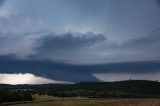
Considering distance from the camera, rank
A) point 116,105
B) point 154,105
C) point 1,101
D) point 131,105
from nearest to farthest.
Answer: point 154,105
point 131,105
point 116,105
point 1,101

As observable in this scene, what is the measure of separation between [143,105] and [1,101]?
9953cm

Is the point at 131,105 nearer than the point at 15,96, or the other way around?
the point at 131,105

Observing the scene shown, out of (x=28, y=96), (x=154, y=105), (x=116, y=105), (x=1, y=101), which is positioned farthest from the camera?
(x=28, y=96)

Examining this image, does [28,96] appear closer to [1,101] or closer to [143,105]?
[1,101]

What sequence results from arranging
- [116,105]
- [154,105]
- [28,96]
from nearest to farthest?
[154,105], [116,105], [28,96]

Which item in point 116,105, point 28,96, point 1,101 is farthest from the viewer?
point 28,96

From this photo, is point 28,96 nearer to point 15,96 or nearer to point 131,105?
point 15,96

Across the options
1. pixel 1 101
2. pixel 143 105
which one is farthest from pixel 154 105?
pixel 1 101

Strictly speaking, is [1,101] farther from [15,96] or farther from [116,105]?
[116,105]

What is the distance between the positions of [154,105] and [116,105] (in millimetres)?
14293

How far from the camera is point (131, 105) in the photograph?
72375 mm

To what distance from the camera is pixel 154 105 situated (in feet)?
220

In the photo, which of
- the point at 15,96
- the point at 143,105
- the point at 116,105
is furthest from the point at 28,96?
the point at 143,105

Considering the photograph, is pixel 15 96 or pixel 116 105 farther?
pixel 15 96
